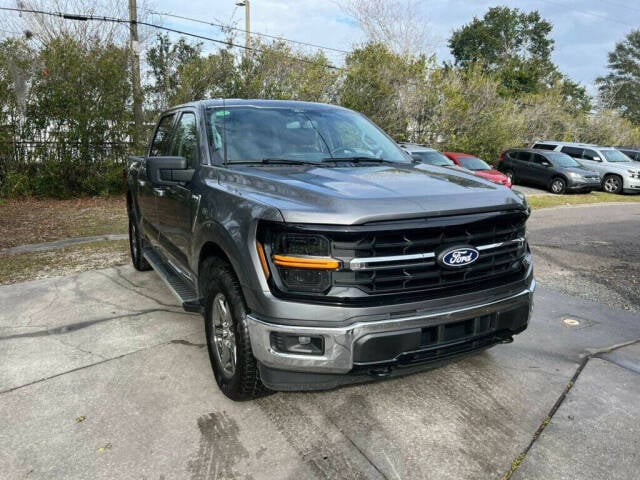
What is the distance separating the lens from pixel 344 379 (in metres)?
2.62

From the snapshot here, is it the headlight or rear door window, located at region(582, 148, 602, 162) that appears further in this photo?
rear door window, located at region(582, 148, 602, 162)

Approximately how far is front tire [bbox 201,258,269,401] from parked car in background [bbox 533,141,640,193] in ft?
66.0

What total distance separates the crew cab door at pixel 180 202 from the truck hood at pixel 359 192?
533mm

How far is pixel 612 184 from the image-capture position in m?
19.5

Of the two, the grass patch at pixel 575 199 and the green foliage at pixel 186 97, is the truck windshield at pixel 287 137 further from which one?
the grass patch at pixel 575 199

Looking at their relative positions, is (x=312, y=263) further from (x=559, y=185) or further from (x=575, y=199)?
(x=559, y=185)

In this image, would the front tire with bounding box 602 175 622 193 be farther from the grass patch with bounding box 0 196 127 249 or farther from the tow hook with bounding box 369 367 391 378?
the tow hook with bounding box 369 367 391 378

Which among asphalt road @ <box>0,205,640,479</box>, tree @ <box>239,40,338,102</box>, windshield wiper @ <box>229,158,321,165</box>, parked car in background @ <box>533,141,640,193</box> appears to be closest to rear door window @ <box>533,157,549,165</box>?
parked car in background @ <box>533,141,640,193</box>

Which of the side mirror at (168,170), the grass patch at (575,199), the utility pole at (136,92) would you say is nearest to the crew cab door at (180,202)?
the side mirror at (168,170)

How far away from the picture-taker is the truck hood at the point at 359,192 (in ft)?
8.19

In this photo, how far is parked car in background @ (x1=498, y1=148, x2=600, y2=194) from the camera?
18.2m

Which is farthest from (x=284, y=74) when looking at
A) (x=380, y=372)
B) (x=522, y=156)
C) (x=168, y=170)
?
(x=380, y=372)

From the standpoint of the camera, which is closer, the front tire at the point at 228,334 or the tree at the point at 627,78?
the front tire at the point at 228,334

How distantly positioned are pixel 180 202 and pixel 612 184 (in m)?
20.1
